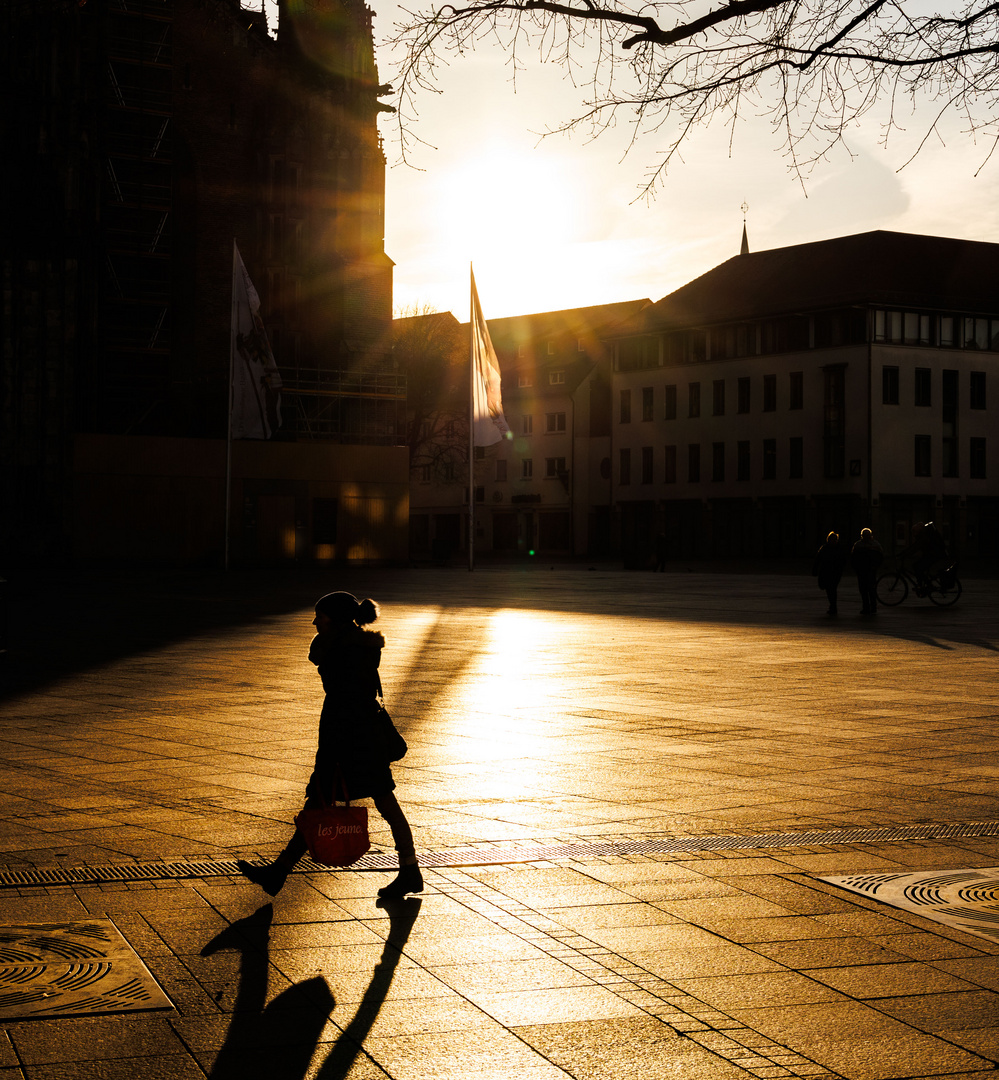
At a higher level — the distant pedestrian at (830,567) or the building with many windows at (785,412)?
the building with many windows at (785,412)

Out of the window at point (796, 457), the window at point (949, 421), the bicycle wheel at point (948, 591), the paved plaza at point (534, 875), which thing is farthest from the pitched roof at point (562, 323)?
the paved plaza at point (534, 875)

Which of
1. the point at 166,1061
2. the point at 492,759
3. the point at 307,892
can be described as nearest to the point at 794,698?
the point at 492,759

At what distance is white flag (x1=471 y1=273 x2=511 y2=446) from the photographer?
134 ft

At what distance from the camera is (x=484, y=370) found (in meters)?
41.8

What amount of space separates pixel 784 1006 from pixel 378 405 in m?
54.3

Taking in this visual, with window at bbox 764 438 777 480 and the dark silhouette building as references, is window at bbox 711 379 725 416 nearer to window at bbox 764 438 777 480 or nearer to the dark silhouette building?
window at bbox 764 438 777 480

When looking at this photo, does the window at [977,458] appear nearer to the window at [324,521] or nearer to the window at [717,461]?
the window at [717,461]

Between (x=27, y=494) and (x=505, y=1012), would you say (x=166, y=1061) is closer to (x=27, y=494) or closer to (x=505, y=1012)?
(x=505, y=1012)

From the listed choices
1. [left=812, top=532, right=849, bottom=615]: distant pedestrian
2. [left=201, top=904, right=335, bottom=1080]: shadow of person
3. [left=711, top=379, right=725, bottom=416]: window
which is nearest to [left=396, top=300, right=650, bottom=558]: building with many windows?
[left=711, top=379, right=725, bottom=416]: window

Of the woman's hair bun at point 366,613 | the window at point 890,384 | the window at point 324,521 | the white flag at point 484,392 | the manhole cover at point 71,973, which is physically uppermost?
the window at point 890,384

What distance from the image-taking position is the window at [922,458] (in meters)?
69.1

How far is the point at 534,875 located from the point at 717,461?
7158 cm

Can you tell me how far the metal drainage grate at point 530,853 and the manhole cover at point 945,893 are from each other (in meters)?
0.72

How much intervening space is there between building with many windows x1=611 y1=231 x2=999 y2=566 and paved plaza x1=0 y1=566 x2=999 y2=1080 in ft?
181
